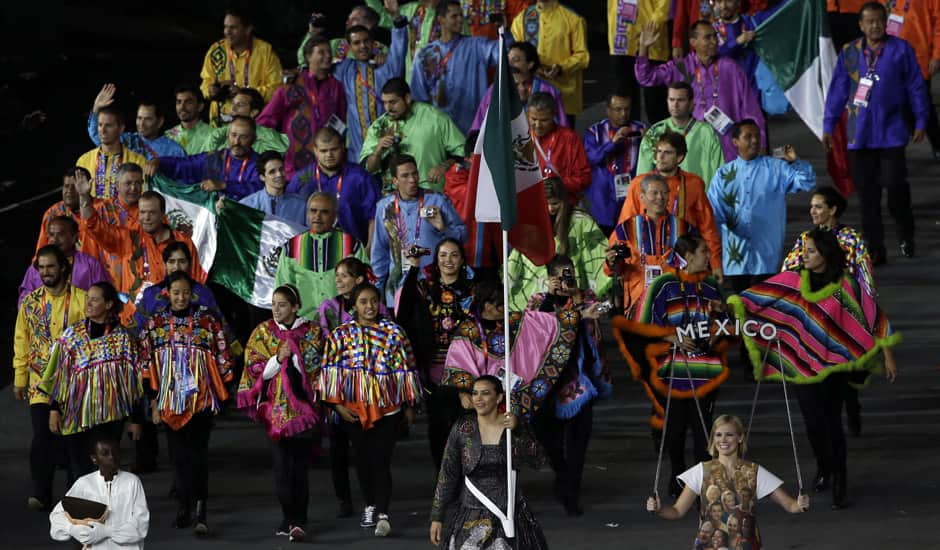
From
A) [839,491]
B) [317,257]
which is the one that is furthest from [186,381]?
[839,491]

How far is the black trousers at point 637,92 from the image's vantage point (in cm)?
1856

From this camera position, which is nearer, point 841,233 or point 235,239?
point 841,233

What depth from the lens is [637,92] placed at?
19328 millimetres

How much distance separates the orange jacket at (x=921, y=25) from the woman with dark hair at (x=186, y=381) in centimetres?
834

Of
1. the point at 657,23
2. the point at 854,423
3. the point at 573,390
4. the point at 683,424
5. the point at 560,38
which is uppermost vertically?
the point at 657,23

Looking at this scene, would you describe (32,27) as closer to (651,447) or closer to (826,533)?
(651,447)

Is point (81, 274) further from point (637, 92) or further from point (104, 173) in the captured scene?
point (637, 92)

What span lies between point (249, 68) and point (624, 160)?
149 inches

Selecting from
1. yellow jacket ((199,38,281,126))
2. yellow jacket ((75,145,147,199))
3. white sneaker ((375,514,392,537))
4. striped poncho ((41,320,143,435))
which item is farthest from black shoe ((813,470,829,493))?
yellow jacket ((199,38,281,126))

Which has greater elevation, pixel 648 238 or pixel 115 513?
pixel 648 238

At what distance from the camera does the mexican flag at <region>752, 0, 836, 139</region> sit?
17.2 meters

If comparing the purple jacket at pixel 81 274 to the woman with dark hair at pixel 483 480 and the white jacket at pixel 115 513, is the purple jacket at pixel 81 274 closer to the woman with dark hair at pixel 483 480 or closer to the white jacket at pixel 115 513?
the white jacket at pixel 115 513

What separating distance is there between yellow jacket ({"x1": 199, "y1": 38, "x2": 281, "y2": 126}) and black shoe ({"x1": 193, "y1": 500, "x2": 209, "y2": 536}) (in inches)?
240

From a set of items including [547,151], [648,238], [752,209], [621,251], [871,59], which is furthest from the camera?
[871,59]
